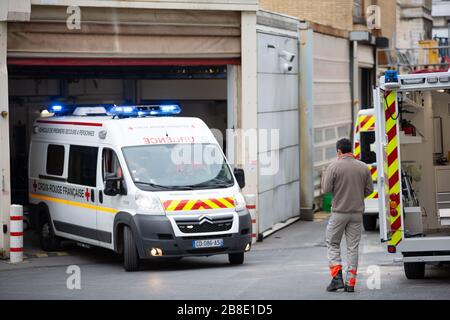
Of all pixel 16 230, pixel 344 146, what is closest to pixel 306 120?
pixel 16 230

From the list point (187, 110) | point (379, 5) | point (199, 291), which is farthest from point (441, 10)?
point (199, 291)

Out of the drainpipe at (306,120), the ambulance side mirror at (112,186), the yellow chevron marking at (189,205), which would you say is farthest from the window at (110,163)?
the drainpipe at (306,120)

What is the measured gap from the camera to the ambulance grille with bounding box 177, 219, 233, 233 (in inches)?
615

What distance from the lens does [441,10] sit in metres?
→ 47.5

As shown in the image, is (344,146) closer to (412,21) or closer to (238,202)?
(238,202)

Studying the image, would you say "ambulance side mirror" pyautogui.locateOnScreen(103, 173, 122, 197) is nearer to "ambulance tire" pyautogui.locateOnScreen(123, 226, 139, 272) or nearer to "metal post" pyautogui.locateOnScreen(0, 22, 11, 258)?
"ambulance tire" pyautogui.locateOnScreen(123, 226, 139, 272)

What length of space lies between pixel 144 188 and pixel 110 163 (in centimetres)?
108

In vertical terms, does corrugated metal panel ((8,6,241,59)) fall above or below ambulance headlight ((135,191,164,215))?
above

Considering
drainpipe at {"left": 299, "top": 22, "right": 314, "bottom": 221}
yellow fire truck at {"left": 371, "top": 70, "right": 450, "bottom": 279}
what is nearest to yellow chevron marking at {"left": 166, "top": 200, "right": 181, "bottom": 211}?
yellow fire truck at {"left": 371, "top": 70, "right": 450, "bottom": 279}

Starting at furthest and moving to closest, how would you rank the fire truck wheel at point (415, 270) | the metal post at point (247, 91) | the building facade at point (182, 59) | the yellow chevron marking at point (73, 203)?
the metal post at point (247, 91), the building facade at point (182, 59), the yellow chevron marking at point (73, 203), the fire truck wheel at point (415, 270)

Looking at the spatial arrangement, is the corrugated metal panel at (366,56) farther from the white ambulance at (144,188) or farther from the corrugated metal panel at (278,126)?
the white ambulance at (144,188)

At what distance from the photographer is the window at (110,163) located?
16500 millimetres

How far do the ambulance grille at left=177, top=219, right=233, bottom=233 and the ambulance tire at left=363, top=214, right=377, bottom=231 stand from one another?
6341 millimetres

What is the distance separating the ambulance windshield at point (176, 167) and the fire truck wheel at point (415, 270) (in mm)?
3701
